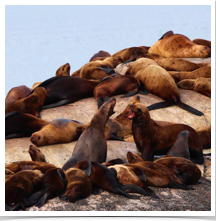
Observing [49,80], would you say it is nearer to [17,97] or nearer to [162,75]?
[17,97]

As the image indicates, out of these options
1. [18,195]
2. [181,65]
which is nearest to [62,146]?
[18,195]

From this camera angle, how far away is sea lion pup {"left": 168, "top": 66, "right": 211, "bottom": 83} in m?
11.3

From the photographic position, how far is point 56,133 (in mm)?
7336

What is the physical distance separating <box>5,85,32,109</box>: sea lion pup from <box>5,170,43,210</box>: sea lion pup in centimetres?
650

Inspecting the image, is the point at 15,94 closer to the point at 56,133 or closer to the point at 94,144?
the point at 56,133

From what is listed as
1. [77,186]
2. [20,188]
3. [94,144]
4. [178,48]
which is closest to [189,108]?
[94,144]

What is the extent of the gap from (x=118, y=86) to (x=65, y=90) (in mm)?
1469

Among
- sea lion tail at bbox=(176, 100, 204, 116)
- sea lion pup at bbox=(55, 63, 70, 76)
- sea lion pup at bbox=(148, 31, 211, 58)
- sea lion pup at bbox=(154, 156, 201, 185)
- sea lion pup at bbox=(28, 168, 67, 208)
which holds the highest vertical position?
sea lion pup at bbox=(148, 31, 211, 58)

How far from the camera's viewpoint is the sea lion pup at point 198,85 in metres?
10.5

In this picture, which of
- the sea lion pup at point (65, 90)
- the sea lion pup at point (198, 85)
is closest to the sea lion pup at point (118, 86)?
the sea lion pup at point (65, 90)

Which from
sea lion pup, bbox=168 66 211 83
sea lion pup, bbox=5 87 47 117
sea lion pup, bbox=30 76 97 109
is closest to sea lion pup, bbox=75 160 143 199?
sea lion pup, bbox=5 87 47 117

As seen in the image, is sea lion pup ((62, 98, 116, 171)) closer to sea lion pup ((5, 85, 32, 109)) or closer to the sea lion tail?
the sea lion tail

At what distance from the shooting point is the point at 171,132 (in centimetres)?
746

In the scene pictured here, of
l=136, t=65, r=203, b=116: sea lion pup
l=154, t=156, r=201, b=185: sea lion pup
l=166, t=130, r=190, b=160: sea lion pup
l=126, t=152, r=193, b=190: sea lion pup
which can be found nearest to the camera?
l=126, t=152, r=193, b=190: sea lion pup
